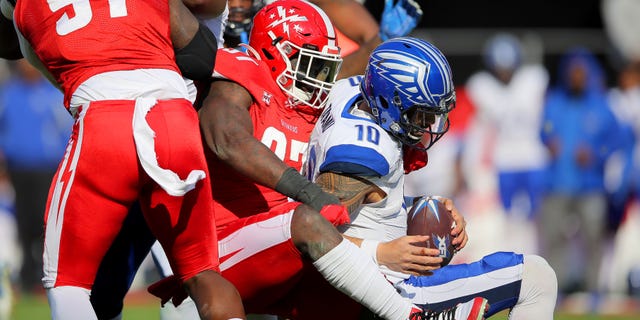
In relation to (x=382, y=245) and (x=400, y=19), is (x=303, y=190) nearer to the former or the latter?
(x=382, y=245)

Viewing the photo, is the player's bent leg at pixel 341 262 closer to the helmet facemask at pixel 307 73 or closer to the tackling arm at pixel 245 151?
the tackling arm at pixel 245 151

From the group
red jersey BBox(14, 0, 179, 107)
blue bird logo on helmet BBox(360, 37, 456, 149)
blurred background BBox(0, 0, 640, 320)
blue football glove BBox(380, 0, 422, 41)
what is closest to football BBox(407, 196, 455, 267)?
blue bird logo on helmet BBox(360, 37, 456, 149)

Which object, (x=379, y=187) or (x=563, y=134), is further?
(x=563, y=134)

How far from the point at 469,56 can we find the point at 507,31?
1.85ft

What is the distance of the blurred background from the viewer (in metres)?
10.6

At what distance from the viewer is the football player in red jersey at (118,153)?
3918 millimetres

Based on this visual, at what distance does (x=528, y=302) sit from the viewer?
13.9 feet

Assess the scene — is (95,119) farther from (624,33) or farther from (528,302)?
(624,33)

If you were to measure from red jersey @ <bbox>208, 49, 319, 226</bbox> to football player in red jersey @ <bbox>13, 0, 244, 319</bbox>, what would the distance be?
38cm

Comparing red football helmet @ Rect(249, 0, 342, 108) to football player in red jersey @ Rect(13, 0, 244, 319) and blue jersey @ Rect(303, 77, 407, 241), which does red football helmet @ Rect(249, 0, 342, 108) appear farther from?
football player in red jersey @ Rect(13, 0, 244, 319)

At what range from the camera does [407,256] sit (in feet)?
13.5

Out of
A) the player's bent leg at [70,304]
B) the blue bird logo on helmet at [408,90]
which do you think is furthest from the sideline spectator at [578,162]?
the player's bent leg at [70,304]

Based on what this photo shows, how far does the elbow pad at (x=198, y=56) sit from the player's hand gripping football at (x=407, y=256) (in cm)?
99

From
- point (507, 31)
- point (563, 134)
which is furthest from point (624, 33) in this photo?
point (563, 134)
